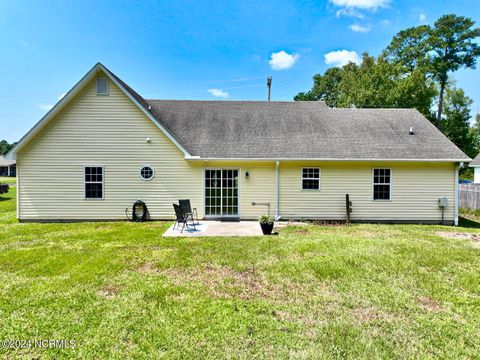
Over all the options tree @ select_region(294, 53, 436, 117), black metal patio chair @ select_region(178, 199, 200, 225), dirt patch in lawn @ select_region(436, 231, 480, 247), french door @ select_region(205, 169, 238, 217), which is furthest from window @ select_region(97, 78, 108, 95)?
tree @ select_region(294, 53, 436, 117)

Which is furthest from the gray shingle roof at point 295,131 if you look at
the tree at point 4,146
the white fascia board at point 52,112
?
the tree at point 4,146

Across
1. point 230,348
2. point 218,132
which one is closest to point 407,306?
point 230,348

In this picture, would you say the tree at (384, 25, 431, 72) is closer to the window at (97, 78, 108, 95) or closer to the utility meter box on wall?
the utility meter box on wall

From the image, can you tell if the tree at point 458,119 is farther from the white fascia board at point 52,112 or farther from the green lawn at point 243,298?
the white fascia board at point 52,112

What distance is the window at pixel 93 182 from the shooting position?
10.6m

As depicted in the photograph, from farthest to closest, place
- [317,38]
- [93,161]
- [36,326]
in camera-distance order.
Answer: [317,38] → [93,161] → [36,326]

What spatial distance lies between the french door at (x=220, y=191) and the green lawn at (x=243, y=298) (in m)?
3.47

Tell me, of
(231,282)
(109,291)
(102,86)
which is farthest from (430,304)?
(102,86)

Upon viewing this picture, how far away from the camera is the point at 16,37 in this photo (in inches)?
492

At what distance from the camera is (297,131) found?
1238cm

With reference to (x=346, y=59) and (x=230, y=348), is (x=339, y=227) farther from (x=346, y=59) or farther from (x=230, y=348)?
(x=346, y=59)

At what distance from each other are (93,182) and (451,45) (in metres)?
38.8

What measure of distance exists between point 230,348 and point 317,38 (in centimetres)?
2058

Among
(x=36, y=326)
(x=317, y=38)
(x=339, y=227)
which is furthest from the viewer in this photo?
(x=317, y=38)
